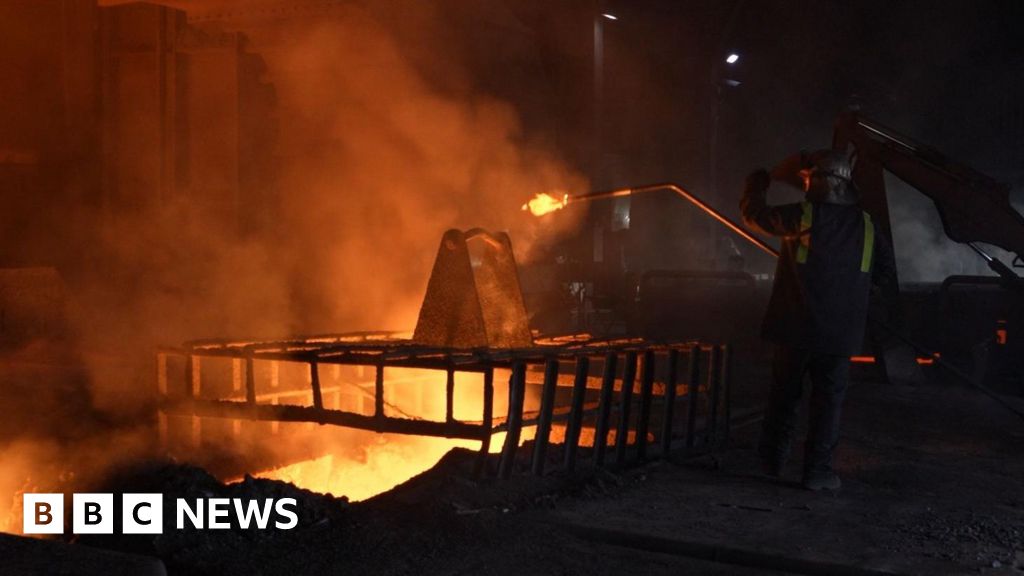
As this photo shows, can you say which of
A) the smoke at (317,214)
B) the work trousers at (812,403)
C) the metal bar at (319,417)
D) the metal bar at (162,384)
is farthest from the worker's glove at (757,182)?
the smoke at (317,214)

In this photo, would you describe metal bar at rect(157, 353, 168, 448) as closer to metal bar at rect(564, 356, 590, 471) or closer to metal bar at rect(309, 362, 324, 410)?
metal bar at rect(309, 362, 324, 410)

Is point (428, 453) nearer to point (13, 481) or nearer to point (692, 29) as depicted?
point (13, 481)

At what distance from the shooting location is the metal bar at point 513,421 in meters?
4.86

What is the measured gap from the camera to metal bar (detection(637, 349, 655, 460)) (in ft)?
18.4

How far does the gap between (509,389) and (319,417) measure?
1.17m

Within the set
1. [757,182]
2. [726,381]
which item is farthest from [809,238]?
[726,381]

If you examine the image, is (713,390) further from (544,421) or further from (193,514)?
(193,514)

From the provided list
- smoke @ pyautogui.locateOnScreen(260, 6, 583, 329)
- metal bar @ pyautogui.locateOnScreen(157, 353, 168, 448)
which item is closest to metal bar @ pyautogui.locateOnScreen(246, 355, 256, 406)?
metal bar @ pyautogui.locateOnScreen(157, 353, 168, 448)

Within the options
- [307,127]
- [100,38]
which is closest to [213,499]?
[100,38]

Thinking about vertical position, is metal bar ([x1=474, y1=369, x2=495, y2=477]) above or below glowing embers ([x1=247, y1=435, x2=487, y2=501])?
above

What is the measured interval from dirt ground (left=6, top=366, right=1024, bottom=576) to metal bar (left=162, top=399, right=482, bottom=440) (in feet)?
0.74

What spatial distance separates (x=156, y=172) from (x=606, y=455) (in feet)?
20.4

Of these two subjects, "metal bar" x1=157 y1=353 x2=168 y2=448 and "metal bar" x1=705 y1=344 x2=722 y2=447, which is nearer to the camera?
"metal bar" x1=157 y1=353 x2=168 y2=448

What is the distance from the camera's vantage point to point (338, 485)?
737cm
